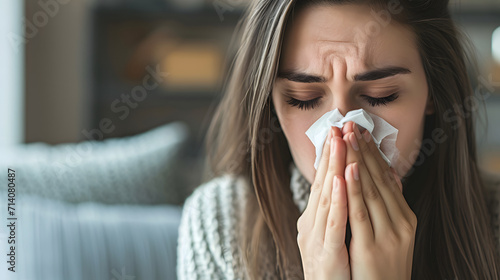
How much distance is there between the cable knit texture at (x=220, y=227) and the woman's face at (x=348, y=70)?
0.24m

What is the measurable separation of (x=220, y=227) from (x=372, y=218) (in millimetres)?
393

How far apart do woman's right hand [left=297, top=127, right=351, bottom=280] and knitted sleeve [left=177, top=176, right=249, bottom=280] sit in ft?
0.86

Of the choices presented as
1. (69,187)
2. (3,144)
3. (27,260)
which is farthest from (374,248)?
(3,144)

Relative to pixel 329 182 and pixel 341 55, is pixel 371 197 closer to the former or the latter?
pixel 329 182

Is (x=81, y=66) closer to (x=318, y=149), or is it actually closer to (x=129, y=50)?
(x=129, y=50)

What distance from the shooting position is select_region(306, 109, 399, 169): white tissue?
0.78 meters

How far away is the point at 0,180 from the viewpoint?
47.7 inches

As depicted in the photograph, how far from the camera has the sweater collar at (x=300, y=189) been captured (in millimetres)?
1035

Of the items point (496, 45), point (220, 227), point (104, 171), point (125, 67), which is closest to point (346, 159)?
point (220, 227)

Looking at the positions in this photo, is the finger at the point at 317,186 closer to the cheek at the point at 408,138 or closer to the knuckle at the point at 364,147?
the knuckle at the point at 364,147

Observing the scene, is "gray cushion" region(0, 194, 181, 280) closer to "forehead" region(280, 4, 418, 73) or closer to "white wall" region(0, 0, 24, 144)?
"forehead" region(280, 4, 418, 73)

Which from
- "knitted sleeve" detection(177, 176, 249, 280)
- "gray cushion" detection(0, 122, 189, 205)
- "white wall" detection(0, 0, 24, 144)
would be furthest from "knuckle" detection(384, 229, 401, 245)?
"white wall" detection(0, 0, 24, 144)

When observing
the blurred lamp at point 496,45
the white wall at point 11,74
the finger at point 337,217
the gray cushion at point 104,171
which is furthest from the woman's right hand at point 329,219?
the blurred lamp at point 496,45

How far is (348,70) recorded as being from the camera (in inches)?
31.9
